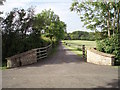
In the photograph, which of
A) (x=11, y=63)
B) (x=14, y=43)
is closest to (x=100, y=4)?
(x=14, y=43)

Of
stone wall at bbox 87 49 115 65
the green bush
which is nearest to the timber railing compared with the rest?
stone wall at bbox 87 49 115 65

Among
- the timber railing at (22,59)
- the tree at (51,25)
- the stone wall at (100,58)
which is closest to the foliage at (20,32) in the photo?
the timber railing at (22,59)

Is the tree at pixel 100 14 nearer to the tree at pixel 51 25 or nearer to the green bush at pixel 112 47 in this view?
the green bush at pixel 112 47

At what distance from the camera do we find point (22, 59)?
38.0 feet

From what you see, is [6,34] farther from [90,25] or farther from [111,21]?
[111,21]

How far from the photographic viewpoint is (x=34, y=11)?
1552 cm

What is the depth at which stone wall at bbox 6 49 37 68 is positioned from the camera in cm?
1120

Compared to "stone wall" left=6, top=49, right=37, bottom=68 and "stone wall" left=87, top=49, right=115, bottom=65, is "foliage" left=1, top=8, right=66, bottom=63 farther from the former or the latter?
"stone wall" left=87, top=49, right=115, bottom=65

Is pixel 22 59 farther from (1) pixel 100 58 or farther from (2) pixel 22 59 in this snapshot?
(1) pixel 100 58

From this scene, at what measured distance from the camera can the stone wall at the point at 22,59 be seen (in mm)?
11195

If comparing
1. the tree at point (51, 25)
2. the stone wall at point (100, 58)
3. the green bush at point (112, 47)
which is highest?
the tree at point (51, 25)

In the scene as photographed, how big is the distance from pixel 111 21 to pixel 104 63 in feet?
19.5

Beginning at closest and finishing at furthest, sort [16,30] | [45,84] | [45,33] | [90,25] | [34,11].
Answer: [45,84]
[16,30]
[34,11]
[90,25]
[45,33]

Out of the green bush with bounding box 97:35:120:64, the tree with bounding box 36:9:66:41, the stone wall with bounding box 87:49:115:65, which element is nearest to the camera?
the stone wall with bounding box 87:49:115:65
